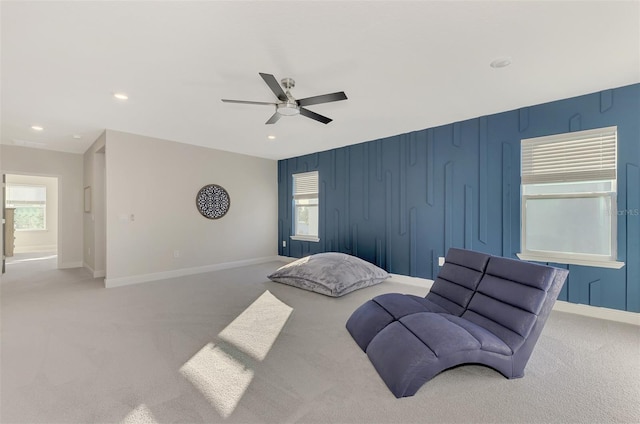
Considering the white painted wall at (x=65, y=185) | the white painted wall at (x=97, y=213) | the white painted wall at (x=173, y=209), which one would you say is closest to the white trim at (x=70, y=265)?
the white painted wall at (x=65, y=185)

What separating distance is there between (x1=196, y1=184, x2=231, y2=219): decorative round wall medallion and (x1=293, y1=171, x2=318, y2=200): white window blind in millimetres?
1564

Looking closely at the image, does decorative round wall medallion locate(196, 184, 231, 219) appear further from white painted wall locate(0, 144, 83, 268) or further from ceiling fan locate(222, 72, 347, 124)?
ceiling fan locate(222, 72, 347, 124)

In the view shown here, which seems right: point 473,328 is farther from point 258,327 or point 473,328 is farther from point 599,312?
point 599,312

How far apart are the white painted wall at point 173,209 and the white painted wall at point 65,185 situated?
2.61 metres

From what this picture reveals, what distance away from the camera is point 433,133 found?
4.46 metres

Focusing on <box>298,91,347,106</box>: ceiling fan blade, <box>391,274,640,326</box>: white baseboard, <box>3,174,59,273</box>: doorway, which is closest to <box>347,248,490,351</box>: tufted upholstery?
<box>391,274,640,326</box>: white baseboard

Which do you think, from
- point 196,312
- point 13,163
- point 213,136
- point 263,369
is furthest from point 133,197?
point 263,369

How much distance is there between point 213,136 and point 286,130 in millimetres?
1371

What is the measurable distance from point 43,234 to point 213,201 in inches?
280

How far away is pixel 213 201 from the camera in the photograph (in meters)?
5.81

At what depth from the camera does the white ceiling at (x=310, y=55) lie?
190 cm

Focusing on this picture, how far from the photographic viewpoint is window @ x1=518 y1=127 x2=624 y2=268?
319 centimetres

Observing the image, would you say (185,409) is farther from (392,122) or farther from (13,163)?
(13,163)

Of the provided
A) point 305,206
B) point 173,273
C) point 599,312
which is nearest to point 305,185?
point 305,206
